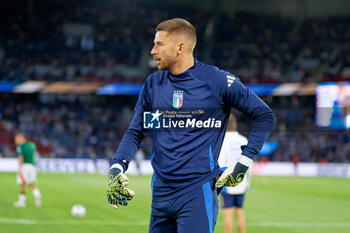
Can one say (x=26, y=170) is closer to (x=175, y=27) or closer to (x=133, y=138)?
(x=133, y=138)

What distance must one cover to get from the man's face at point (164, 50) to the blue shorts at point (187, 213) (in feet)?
2.74

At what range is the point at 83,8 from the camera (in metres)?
44.8

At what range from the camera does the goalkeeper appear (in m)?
3.51

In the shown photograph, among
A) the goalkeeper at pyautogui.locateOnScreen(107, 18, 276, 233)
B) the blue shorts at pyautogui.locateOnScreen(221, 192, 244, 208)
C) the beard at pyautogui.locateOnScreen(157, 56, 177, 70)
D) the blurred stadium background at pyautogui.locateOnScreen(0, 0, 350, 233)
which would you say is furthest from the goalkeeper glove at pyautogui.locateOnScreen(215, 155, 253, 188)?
the blurred stadium background at pyautogui.locateOnScreen(0, 0, 350, 233)

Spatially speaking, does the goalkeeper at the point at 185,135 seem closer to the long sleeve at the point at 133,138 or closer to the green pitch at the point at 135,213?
the long sleeve at the point at 133,138

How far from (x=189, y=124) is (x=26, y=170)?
1090cm

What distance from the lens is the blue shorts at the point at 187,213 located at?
11.4 ft

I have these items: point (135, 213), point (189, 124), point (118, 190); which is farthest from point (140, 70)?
point (118, 190)

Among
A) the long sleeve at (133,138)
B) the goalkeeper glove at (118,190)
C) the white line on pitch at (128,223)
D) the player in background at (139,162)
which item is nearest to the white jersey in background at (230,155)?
the white line on pitch at (128,223)

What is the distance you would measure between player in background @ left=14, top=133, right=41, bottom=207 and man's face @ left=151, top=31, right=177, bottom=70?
10672 millimetres

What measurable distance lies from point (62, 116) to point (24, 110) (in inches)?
105

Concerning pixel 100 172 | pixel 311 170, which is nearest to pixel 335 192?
pixel 311 170

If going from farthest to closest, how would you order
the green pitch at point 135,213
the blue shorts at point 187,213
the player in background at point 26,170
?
the player in background at point 26,170 → the green pitch at point 135,213 → the blue shorts at point 187,213

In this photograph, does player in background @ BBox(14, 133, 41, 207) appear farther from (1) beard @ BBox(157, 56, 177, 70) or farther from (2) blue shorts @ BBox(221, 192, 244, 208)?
(1) beard @ BBox(157, 56, 177, 70)
